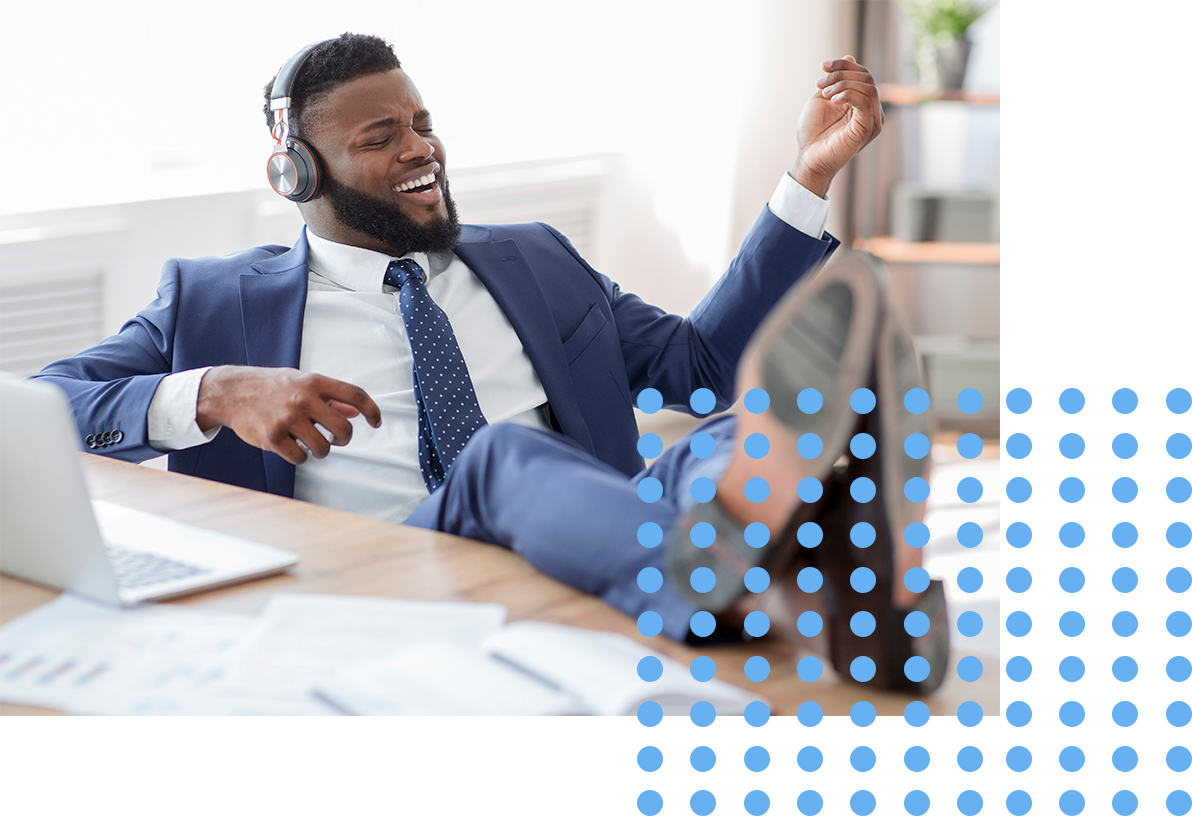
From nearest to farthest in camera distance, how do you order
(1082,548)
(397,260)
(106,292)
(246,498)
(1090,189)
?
(1082,548) → (1090,189) → (246,498) → (397,260) → (106,292)

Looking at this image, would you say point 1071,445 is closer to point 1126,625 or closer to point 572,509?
point 1126,625

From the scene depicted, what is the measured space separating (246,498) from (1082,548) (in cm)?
76

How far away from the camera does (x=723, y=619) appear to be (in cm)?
76

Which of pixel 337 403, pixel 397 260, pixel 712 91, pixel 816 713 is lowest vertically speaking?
pixel 816 713

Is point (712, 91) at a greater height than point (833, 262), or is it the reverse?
point (712, 91)

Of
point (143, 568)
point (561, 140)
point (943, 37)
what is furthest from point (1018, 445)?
point (943, 37)

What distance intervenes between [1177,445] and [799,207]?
0.68 metres

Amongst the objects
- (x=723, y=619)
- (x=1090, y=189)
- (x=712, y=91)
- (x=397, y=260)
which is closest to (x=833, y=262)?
(x=723, y=619)

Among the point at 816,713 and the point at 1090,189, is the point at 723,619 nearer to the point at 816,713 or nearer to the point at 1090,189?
the point at 816,713

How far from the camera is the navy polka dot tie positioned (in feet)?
4.61

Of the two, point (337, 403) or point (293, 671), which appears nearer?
point (293, 671)

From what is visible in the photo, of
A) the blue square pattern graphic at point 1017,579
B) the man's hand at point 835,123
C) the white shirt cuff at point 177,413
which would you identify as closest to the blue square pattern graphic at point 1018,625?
the blue square pattern graphic at point 1017,579

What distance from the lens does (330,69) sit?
154 centimetres

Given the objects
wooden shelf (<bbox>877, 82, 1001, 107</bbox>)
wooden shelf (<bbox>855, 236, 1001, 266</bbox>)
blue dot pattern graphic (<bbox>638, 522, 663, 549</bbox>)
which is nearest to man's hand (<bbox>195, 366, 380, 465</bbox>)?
blue dot pattern graphic (<bbox>638, 522, 663, 549</bbox>)
